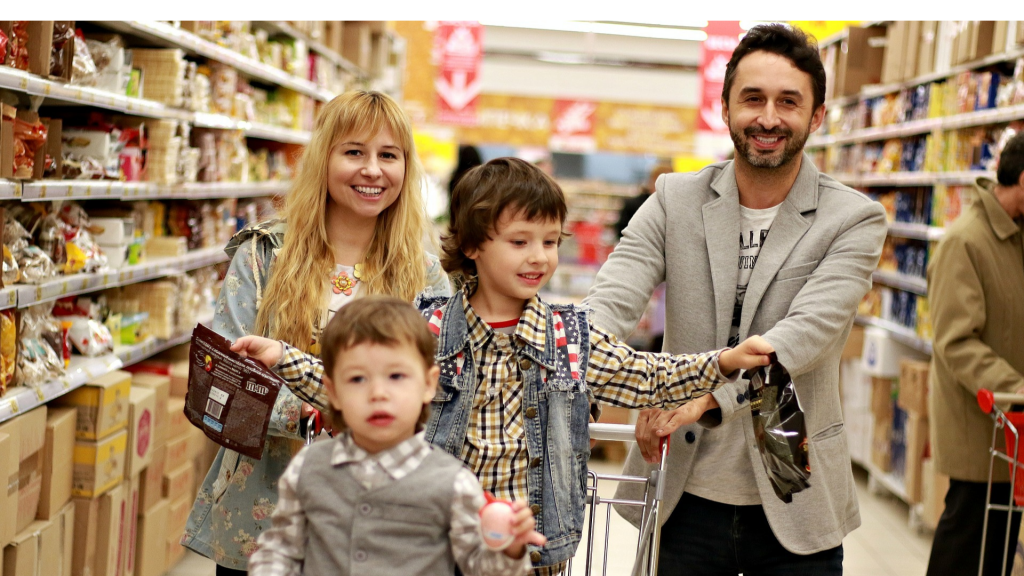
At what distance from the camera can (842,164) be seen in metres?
7.90

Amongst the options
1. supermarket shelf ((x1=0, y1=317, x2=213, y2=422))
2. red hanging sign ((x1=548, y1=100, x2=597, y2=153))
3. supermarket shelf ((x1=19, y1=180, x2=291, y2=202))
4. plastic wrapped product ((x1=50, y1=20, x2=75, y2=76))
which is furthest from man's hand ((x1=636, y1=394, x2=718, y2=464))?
red hanging sign ((x1=548, y1=100, x2=597, y2=153))

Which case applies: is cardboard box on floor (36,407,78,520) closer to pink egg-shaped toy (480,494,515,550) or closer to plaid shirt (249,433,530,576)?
plaid shirt (249,433,530,576)

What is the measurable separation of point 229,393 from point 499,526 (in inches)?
26.1

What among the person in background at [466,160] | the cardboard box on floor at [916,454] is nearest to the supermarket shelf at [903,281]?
the cardboard box on floor at [916,454]

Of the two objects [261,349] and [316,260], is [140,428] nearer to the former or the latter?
[316,260]

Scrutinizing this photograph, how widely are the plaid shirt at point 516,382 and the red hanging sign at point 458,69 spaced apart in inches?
385

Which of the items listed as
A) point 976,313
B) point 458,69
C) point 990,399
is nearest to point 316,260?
point 990,399

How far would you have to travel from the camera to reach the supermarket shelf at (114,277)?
3.18 m

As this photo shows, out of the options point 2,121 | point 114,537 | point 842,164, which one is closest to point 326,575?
point 2,121

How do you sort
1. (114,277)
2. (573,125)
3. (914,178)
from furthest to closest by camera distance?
1. (573,125)
2. (914,178)
3. (114,277)

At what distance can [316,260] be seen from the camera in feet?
7.66

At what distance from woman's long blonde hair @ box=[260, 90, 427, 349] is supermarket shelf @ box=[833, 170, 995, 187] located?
11.1 ft

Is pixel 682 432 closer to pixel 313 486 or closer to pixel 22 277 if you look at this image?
pixel 313 486

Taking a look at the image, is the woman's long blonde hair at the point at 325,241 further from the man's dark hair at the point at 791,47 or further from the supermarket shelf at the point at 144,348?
the supermarket shelf at the point at 144,348
